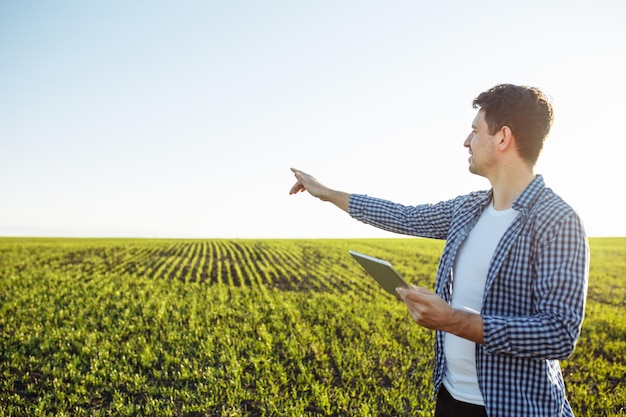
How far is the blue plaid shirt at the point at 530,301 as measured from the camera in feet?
5.95

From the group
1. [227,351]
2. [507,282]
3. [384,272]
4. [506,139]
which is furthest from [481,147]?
[227,351]

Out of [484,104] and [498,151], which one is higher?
[484,104]

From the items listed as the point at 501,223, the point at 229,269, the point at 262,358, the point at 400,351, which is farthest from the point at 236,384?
the point at 229,269

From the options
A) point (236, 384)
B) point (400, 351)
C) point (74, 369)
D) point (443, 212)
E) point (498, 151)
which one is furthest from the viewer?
point (400, 351)

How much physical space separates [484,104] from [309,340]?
773cm

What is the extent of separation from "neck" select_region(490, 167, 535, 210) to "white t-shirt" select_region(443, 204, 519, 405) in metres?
0.05

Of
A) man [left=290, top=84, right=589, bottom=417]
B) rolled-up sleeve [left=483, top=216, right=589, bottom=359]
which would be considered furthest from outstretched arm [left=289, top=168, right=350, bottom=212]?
rolled-up sleeve [left=483, top=216, right=589, bottom=359]

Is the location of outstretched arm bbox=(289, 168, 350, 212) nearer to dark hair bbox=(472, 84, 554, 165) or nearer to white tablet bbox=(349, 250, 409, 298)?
white tablet bbox=(349, 250, 409, 298)

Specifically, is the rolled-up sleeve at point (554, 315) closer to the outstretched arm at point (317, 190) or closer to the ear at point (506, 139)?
the ear at point (506, 139)

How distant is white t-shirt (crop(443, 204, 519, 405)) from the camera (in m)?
2.20

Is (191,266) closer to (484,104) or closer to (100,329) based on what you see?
(100,329)

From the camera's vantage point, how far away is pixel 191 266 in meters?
22.5

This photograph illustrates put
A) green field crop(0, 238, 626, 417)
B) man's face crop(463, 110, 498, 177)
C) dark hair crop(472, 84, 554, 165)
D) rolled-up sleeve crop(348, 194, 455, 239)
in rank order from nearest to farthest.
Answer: dark hair crop(472, 84, 554, 165) < man's face crop(463, 110, 498, 177) < rolled-up sleeve crop(348, 194, 455, 239) < green field crop(0, 238, 626, 417)

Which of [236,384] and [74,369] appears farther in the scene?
[74,369]
